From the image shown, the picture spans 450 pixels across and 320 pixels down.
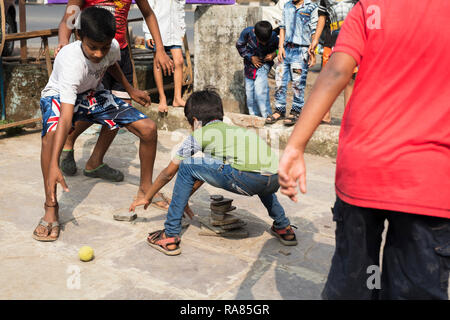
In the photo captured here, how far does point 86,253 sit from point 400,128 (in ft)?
6.93

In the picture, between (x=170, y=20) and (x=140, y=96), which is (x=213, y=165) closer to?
(x=140, y=96)

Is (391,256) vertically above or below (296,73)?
below

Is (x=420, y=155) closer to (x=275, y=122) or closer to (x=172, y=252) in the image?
(x=172, y=252)

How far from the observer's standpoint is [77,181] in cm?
484

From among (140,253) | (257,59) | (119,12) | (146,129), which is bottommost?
(140,253)

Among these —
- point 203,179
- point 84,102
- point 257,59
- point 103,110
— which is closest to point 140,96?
point 103,110

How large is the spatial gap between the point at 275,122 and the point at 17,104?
3070 mm

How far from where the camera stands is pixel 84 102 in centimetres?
416

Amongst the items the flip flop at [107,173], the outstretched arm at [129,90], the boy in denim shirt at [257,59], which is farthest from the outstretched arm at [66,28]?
the boy in denim shirt at [257,59]

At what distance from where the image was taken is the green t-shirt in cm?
340

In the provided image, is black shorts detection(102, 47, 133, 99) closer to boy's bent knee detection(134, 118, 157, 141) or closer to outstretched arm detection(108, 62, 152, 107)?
outstretched arm detection(108, 62, 152, 107)

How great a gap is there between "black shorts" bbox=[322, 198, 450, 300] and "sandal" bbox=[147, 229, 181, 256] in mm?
1485

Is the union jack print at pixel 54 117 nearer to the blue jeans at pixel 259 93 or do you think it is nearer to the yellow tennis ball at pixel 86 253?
the yellow tennis ball at pixel 86 253

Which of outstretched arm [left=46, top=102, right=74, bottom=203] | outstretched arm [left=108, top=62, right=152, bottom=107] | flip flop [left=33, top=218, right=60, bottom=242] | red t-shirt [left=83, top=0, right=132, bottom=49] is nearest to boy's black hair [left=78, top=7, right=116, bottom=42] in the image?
outstretched arm [left=46, top=102, right=74, bottom=203]
